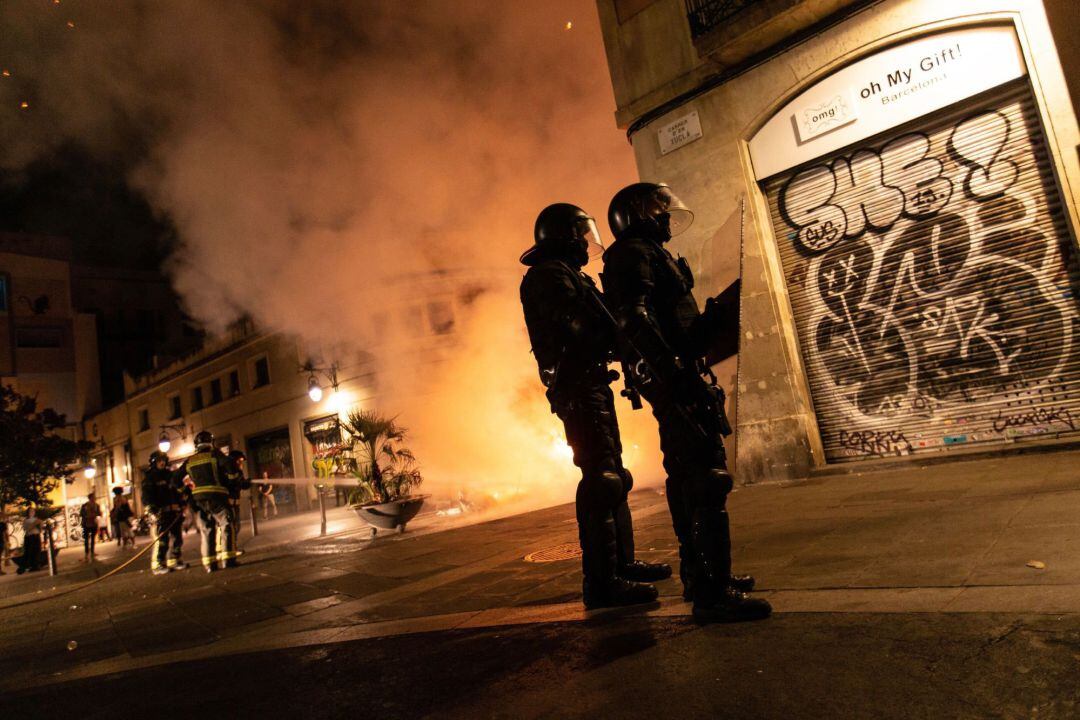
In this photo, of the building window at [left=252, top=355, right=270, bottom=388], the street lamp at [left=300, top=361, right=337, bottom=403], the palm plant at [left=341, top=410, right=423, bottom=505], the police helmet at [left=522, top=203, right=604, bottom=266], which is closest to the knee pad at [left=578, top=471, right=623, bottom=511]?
the police helmet at [left=522, top=203, right=604, bottom=266]

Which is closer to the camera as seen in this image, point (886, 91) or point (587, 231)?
point (587, 231)

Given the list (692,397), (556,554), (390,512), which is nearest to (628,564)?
(692,397)

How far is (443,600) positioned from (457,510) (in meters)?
6.53

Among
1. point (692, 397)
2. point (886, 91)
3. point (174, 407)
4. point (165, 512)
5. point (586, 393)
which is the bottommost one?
point (165, 512)

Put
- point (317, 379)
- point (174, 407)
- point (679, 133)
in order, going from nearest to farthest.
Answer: point (679, 133) < point (317, 379) < point (174, 407)

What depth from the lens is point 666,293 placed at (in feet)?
8.68

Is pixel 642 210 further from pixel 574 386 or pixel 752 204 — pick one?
pixel 752 204

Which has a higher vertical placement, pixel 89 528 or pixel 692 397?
pixel 692 397

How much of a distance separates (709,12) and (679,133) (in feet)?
4.18

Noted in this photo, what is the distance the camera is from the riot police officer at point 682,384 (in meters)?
2.36

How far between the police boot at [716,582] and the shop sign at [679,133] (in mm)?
5960

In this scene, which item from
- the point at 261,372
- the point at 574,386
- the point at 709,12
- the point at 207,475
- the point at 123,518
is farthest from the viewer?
the point at 261,372

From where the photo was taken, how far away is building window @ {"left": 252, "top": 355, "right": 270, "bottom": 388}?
→ 68.0 ft

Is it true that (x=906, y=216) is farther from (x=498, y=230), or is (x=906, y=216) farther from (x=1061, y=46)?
(x=498, y=230)
